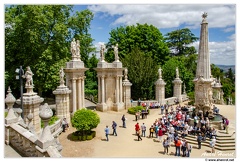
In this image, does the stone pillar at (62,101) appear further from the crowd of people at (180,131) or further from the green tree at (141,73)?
the green tree at (141,73)

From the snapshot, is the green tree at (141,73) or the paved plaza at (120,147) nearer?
the paved plaza at (120,147)

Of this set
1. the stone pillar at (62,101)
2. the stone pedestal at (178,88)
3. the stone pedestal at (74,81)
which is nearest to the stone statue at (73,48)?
the stone pedestal at (74,81)

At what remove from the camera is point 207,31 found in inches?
834

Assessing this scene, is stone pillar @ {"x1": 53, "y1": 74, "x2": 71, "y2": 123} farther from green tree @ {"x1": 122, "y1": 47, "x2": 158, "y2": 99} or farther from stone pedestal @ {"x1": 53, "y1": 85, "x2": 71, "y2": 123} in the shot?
green tree @ {"x1": 122, "y1": 47, "x2": 158, "y2": 99}

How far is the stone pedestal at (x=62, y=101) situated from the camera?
21.7 meters

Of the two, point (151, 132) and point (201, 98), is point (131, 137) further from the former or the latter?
point (201, 98)

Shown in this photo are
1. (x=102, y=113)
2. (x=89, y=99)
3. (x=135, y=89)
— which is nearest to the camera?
(x=102, y=113)

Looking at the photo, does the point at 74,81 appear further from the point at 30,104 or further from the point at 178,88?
the point at 178,88

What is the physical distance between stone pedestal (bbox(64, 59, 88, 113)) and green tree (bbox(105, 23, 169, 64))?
51.9ft

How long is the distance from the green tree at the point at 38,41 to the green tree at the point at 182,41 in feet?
87.6

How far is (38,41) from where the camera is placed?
27281 mm

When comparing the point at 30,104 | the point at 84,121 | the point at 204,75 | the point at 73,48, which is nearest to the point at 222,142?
the point at 204,75

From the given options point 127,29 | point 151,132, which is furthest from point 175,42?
point 151,132

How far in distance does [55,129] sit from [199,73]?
1347 cm
